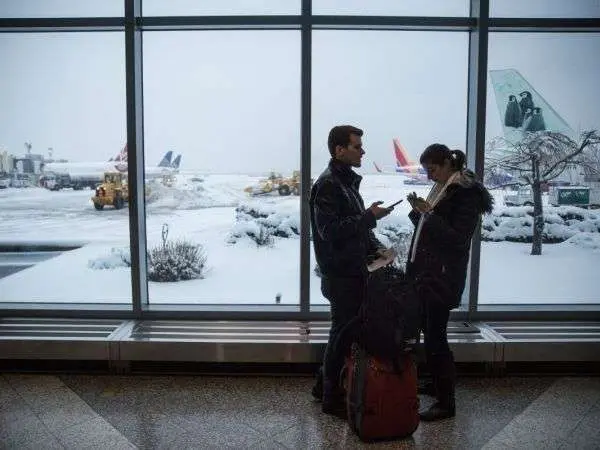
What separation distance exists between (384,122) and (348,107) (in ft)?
0.94

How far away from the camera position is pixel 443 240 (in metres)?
2.25

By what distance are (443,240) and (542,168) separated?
179 centimetres

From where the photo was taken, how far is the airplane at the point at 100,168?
3.51m

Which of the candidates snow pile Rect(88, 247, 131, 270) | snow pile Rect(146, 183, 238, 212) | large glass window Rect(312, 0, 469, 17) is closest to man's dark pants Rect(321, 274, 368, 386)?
snow pile Rect(146, 183, 238, 212)

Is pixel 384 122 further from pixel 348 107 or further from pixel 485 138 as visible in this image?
pixel 485 138

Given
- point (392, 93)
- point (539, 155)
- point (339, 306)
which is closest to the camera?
point (339, 306)

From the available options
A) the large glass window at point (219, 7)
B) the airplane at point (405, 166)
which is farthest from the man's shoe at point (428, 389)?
the large glass window at point (219, 7)

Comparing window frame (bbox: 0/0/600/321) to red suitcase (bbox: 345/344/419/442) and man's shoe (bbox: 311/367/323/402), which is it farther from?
red suitcase (bbox: 345/344/419/442)

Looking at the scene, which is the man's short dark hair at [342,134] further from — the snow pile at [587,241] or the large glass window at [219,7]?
the snow pile at [587,241]

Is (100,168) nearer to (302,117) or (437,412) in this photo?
(302,117)

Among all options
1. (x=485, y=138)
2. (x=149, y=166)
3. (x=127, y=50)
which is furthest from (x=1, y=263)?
(x=485, y=138)

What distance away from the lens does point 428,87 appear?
344 centimetres

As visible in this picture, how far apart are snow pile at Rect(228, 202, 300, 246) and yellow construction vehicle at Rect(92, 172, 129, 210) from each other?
2.76 feet

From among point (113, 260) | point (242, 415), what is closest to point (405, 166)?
point (242, 415)
